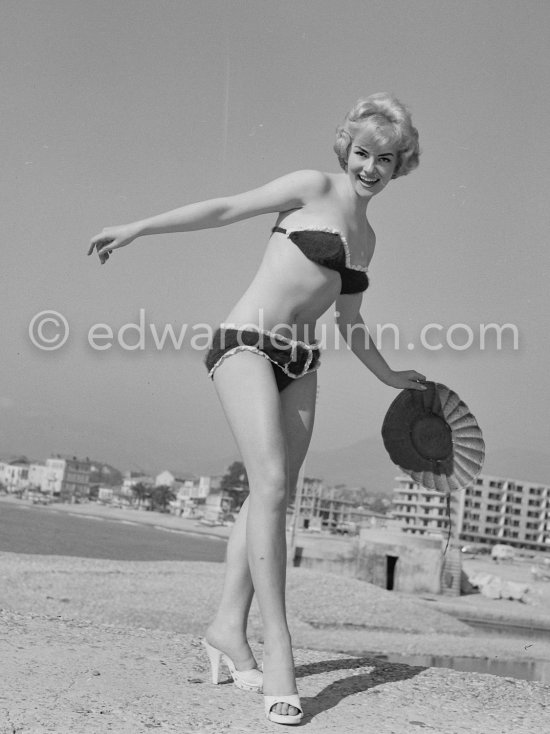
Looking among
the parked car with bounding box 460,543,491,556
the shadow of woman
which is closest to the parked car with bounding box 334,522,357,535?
the parked car with bounding box 460,543,491,556

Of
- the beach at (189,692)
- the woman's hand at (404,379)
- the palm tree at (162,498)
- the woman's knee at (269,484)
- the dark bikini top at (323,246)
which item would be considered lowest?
the palm tree at (162,498)

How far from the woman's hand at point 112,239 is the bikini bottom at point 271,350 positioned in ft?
1.46

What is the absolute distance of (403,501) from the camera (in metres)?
125

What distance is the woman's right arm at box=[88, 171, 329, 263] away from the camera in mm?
2975

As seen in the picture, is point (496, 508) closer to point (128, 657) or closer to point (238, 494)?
point (238, 494)

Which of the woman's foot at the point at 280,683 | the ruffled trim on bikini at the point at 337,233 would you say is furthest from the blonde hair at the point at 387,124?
the woman's foot at the point at 280,683

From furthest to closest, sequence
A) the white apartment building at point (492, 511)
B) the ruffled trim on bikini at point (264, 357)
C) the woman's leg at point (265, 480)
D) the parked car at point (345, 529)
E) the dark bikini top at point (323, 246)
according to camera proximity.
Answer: the parked car at point (345, 529), the white apartment building at point (492, 511), the dark bikini top at point (323, 246), the ruffled trim on bikini at point (264, 357), the woman's leg at point (265, 480)

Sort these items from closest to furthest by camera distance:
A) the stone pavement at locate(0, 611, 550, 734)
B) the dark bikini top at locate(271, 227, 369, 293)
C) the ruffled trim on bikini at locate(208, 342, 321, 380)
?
the stone pavement at locate(0, 611, 550, 734) < the ruffled trim on bikini at locate(208, 342, 321, 380) < the dark bikini top at locate(271, 227, 369, 293)

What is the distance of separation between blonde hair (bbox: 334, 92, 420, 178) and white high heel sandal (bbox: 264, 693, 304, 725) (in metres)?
1.87

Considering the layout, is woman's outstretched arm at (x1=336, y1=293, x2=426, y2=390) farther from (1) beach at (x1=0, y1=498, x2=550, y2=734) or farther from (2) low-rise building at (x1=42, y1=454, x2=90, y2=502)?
(2) low-rise building at (x1=42, y1=454, x2=90, y2=502)

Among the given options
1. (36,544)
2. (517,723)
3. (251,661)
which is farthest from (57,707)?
(36,544)

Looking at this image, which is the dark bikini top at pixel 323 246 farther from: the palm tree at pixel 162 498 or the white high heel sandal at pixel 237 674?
the palm tree at pixel 162 498

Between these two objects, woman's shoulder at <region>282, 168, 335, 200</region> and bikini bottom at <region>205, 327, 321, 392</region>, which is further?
woman's shoulder at <region>282, 168, 335, 200</region>

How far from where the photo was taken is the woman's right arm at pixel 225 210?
9.76 feet
